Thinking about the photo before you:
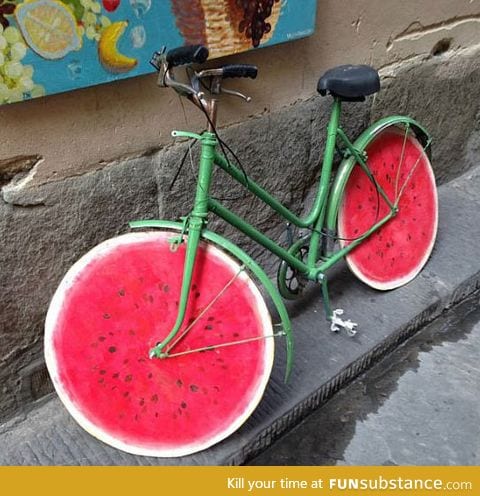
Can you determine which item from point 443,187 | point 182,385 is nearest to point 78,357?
point 182,385

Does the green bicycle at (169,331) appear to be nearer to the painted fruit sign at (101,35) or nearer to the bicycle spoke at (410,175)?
the painted fruit sign at (101,35)

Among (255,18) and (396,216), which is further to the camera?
(396,216)

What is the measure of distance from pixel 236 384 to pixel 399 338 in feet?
3.62

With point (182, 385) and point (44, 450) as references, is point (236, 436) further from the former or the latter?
point (44, 450)

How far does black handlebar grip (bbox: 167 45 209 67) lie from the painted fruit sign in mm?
313

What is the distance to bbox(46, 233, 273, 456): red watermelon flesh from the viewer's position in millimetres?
2115

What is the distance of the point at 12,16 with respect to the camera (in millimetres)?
1826

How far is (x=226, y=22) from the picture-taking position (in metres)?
2.39

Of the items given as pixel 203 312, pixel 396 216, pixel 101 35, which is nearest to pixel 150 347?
pixel 203 312

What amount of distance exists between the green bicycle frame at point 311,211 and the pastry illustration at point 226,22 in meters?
0.44

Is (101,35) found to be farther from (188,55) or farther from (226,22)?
(226,22)

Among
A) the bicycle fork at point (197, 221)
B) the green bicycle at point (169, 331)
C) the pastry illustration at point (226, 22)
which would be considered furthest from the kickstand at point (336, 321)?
the pastry illustration at point (226, 22)

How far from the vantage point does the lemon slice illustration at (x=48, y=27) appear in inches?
73.1

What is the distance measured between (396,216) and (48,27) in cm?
194
